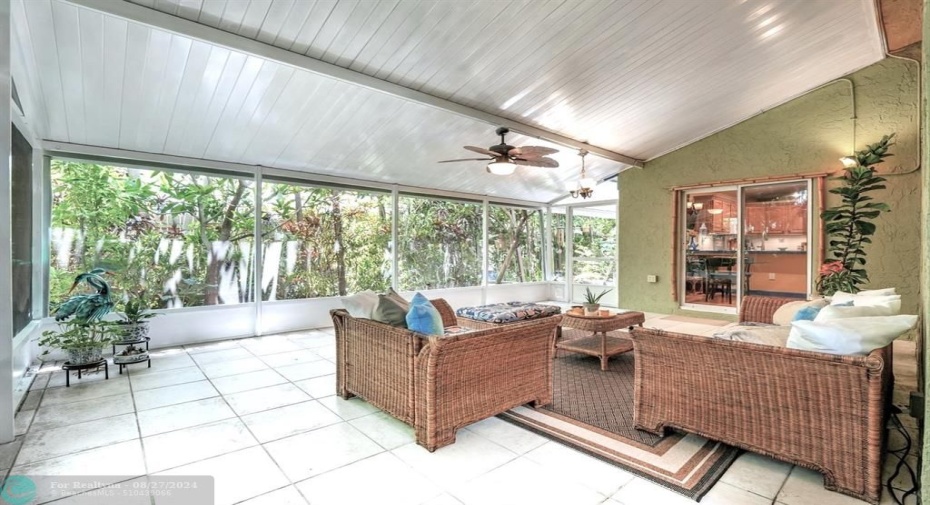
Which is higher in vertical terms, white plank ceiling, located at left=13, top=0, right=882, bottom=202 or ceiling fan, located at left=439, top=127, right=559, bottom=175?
white plank ceiling, located at left=13, top=0, right=882, bottom=202

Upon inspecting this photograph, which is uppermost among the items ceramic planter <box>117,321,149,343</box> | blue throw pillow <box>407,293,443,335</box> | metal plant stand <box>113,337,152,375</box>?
blue throw pillow <box>407,293,443,335</box>

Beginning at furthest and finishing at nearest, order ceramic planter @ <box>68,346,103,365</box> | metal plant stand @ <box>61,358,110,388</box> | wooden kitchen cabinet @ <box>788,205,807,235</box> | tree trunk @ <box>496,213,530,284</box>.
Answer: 1. tree trunk @ <box>496,213,530,284</box>
2. wooden kitchen cabinet @ <box>788,205,807,235</box>
3. ceramic planter @ <box>68,346,103,365</box>
4. metal plant stand @ <box>61,358,110,388</box>

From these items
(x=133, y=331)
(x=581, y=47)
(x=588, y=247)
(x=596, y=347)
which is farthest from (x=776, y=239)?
(x=133, y=331)

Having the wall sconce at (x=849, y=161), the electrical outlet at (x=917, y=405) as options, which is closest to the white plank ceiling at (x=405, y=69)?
the wall sconce at (x=849, y=161)

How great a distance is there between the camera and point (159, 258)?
502cm

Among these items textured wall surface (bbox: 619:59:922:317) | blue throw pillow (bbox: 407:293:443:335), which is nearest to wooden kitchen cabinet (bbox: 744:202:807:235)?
textured wall surface (bbox: 619:59:922:317)

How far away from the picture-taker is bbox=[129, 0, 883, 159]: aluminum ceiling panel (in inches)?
122

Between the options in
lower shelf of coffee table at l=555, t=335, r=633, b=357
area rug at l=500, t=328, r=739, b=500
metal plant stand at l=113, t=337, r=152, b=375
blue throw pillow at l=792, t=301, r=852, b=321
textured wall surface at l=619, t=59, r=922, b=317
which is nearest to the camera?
area rug at l=500, t=328, r=739, b=500

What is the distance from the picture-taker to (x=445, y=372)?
2430 millimetres

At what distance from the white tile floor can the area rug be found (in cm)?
8

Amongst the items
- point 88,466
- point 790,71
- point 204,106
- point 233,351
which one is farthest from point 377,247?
point 790,71

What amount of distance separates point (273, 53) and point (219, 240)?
3105 millimetres

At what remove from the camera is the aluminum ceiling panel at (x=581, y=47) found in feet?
10.2

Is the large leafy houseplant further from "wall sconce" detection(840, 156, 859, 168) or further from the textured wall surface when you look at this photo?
the textured wall surface
